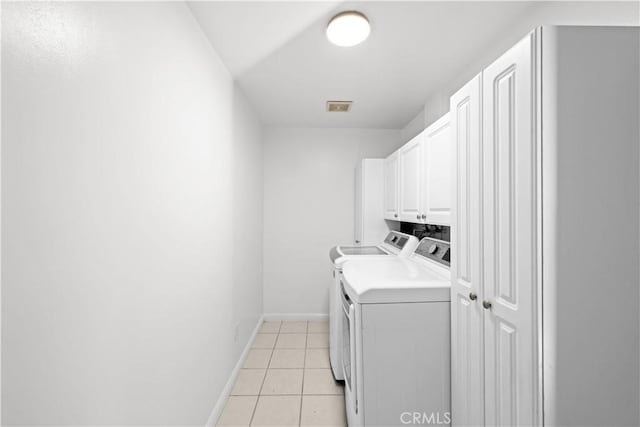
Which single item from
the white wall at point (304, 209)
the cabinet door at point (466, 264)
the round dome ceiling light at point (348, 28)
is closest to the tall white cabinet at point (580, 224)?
the cabinet door at point (466, 264)

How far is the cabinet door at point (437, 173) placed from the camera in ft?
5.95

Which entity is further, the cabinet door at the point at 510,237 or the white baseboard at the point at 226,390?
the white baseboard at the point at 226,390

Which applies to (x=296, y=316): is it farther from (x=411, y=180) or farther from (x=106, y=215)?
(x=106, y=215)

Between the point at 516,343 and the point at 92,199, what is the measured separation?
1387mm

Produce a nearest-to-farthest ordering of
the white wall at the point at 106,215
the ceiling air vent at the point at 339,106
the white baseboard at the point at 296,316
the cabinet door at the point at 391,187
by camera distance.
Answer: the white wall at the point at 106,215 < the cabinet door at the point at 391,187 < the ceiling air vent at the point at 339,106 < the white baseboard at the point at 296,316

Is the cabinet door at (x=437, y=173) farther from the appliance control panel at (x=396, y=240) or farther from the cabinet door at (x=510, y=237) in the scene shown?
the cabinet door at (x=510, y=237)

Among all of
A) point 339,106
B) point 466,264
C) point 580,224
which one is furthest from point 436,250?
point 339,106

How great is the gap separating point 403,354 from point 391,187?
1762 millimetres

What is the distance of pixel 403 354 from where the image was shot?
1.51 metres

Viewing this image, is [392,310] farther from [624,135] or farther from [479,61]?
[479,61]

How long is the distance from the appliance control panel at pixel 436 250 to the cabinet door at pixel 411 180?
182 mm

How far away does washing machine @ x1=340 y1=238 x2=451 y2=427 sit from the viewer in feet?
4.90

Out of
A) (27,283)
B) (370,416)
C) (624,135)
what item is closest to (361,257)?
(370,416)

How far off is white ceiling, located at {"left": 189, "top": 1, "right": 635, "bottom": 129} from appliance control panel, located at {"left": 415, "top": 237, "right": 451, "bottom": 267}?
1269 millimetres
